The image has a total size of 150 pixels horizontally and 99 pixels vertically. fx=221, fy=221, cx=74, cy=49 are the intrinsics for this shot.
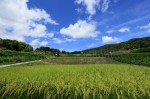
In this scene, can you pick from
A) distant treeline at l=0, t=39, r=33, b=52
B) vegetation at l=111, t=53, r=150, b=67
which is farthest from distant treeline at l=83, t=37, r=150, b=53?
vegetation at l=111, t=53, r=150, b=67

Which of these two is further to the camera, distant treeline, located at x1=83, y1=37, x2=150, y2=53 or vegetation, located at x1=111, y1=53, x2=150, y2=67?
distant treeline, located at x1=83, y1=37, x2=150, y2=53

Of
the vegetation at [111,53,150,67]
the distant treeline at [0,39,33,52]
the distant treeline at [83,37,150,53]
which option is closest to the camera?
the vegetation at [111,53,150,67]

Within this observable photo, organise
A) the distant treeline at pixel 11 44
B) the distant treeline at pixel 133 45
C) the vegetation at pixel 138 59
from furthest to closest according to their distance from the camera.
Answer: the distant treeline at pixel 133 45 → the distant treeline at pixel 11 44 → the vegetation at pixel 138 59

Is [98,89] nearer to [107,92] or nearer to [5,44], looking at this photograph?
[107,92]

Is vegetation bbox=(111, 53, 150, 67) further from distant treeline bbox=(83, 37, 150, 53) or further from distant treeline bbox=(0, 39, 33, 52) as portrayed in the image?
distant treeline bbox=(83, 37, 150, 53)

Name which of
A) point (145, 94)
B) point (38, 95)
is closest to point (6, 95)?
point (38, 95)

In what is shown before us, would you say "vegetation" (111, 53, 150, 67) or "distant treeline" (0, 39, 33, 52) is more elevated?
"distant treeline" (0, 39, 33, 52)

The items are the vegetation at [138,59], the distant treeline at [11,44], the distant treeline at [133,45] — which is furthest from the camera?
the distant treeline at [133,45]

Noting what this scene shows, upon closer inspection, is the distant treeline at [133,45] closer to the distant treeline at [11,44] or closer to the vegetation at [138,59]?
the distant treeline at [11,44]

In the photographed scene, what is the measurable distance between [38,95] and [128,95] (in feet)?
5.84

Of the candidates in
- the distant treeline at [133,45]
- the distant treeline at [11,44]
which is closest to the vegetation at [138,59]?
the distant treeline at [11,44]

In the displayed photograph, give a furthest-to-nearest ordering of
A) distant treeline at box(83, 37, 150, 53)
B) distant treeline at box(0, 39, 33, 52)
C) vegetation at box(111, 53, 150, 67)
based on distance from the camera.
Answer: distant treeline at box(83, 37, 150, 53) < distant treeline at box(0, 39, 33, 52) < vegetation at box(111, 53, 150, 67)

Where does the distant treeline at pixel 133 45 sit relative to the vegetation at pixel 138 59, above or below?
above

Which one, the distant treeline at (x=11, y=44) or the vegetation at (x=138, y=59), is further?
the distant treeline at (x=11, y=44)
